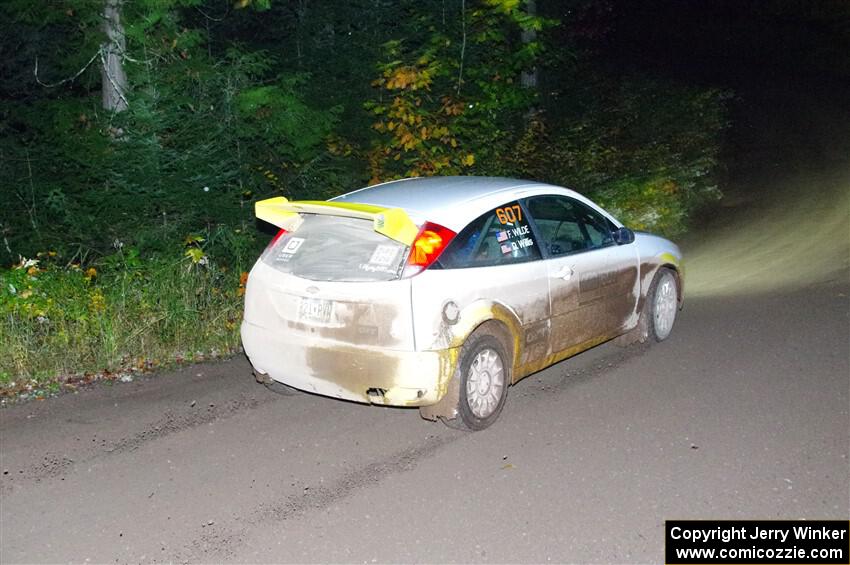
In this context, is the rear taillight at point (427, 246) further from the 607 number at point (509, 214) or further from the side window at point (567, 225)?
the side window at point (567, 225)

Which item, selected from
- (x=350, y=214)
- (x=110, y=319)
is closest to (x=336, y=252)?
(x=350, y=214)

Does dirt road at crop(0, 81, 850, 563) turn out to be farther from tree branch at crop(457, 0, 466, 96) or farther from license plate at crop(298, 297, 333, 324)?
tree branch at crop(457, 0, 466, 96)

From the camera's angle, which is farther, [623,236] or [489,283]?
[623,236]

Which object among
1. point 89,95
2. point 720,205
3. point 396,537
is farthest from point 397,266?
point 720,205

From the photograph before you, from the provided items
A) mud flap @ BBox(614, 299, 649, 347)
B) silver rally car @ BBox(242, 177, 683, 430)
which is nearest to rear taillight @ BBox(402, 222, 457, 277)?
silver rally car @ BBox(242, 177, 683, 430)

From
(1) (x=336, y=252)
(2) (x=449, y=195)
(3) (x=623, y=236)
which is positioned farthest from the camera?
(3) (x=623, y=236)

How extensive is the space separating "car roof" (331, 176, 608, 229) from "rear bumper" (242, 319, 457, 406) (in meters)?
1.06

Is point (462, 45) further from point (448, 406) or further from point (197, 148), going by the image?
point (448, 406)

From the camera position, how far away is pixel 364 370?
6254 millimetres

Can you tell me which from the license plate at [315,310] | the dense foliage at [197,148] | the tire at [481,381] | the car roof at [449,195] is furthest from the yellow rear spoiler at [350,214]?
the dense foliage at [197,148]

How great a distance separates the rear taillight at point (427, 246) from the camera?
20.4ft

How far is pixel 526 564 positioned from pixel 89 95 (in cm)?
1084

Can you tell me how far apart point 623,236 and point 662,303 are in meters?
1.03

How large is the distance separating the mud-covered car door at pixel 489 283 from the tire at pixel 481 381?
0.63 ft
